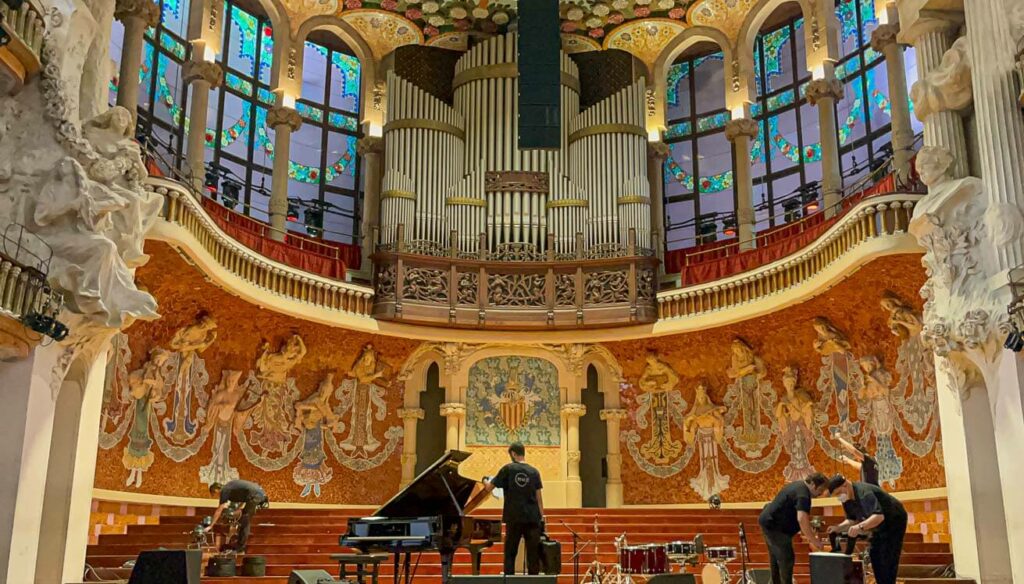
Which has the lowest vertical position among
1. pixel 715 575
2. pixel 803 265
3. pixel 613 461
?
pixel 715 575

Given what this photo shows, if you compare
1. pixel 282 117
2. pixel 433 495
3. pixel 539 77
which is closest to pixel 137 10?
pixel 282 117

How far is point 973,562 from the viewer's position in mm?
8961

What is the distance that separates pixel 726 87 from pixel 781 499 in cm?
1031

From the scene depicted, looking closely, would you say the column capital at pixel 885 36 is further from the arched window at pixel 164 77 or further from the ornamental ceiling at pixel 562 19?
the arched window at pixel 164 77

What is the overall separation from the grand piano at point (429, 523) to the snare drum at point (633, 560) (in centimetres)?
131

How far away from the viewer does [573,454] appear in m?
14.9

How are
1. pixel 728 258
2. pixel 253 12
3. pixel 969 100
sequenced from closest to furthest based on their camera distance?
1. pixel 969 100
2. pixel 728 258
3. pixel 253 12

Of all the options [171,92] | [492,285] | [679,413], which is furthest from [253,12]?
[679,413]

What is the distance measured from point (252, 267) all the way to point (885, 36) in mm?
9217

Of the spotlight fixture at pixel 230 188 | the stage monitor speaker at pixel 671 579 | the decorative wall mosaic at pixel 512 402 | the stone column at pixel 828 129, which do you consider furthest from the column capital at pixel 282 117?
the stage monitor speaker at pixel 671 579

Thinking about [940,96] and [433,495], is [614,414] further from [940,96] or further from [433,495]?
[433,495]

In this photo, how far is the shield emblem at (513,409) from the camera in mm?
15195

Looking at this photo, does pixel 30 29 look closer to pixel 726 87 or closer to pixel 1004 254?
pixel 1004 254

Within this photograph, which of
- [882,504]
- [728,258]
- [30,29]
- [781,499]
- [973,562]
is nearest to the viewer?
[882,504]
